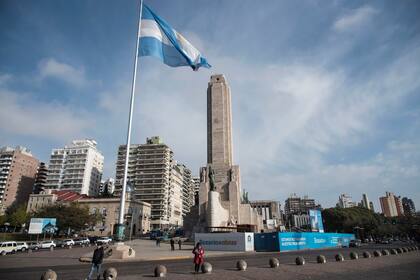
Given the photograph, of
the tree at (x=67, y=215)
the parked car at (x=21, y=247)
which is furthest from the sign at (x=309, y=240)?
the tree at (x=67, y=215)

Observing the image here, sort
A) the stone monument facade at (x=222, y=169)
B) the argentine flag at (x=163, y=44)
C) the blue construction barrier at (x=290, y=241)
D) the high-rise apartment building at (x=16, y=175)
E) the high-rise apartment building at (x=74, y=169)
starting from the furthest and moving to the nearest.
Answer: the high-rise apartment building at (x=74, y=169) < the high-rise apartment building at (x=16, y=175) < the stone monument facade at (x=222, y=169) < the blue construction barrier at (x=290, y=241) < the argentine flag at (x=163, y=44)

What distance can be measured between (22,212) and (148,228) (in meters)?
37.6

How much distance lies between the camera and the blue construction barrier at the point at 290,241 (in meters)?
33.5

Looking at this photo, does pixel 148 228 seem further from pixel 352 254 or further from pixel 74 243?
pixel 352 254

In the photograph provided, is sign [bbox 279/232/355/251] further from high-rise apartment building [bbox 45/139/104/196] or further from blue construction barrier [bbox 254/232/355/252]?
high-rise apartment building [bbox 45/139/104/196]

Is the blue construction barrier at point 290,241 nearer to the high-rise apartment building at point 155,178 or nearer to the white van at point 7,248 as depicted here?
the white van at point 7,248

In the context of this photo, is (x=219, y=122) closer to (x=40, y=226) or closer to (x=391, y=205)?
(x=40, y=226)

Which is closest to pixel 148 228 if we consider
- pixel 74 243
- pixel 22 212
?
pixel 22 212

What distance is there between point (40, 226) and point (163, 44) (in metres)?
47.7

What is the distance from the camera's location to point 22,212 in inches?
3007

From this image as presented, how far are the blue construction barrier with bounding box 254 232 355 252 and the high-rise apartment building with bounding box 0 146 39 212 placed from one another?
356ft

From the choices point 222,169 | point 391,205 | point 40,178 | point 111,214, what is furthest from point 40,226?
point 391,205

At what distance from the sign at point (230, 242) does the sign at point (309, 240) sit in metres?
3.84

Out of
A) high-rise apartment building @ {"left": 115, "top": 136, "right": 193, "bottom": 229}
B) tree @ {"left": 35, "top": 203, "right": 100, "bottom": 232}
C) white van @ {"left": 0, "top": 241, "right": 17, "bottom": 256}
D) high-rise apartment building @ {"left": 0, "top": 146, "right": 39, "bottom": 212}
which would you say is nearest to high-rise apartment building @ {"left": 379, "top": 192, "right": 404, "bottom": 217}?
high-rise apartment building @ {"left": 115, "top": 136, "right": 193, "bottom": 229}
